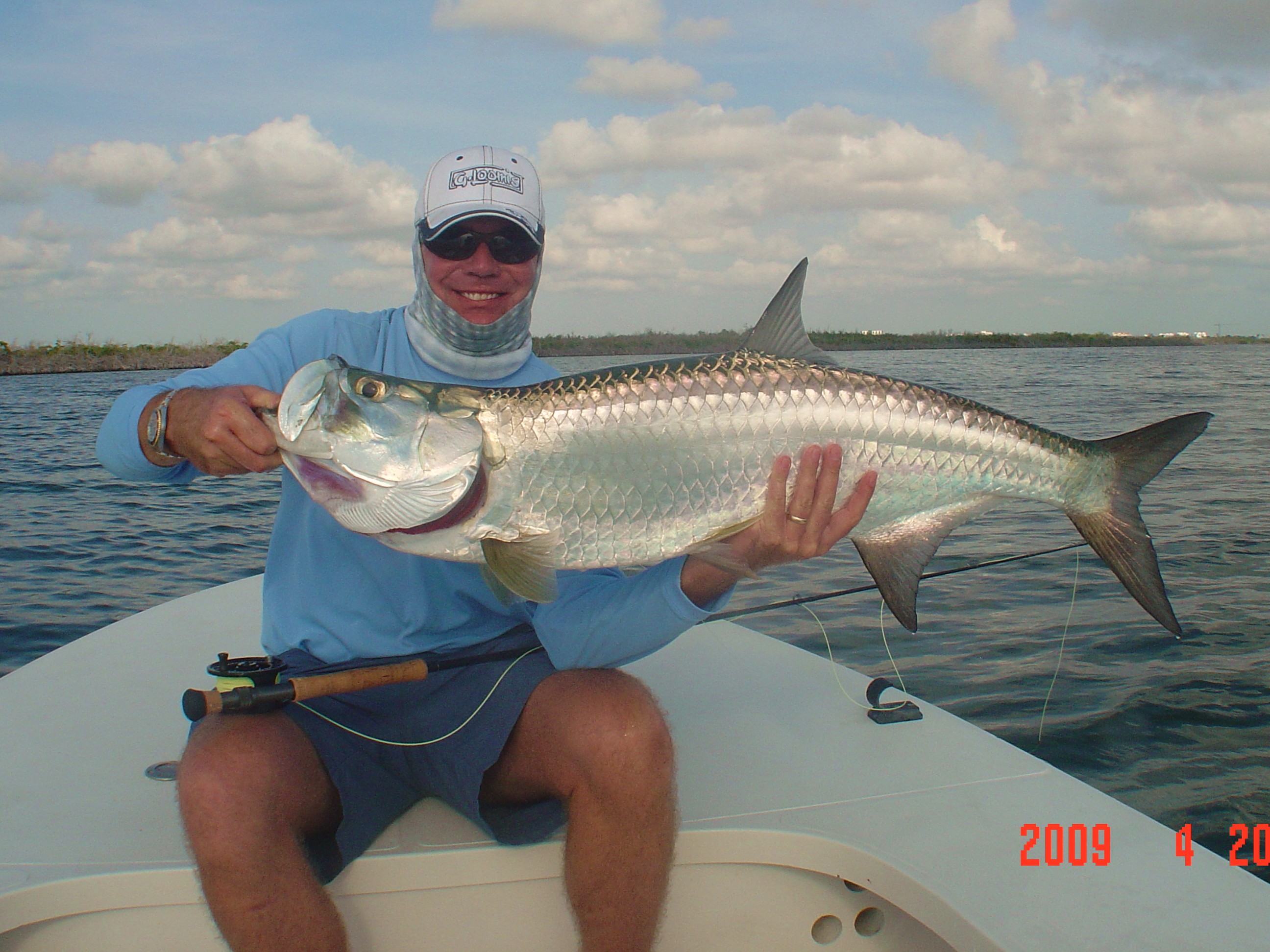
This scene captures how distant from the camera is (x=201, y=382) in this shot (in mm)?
2387

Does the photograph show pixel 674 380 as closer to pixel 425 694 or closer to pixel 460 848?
pixel 425 694

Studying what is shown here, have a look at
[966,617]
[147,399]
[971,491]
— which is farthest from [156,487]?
[971,491]

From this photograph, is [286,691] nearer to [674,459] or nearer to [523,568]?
[523,568]

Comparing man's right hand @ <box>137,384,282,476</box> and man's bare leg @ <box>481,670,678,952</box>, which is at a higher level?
man's right hand @ <box>137,384,282,476</box>

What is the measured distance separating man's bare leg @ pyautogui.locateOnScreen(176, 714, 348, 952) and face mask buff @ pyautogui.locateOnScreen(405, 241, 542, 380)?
131 centimetres

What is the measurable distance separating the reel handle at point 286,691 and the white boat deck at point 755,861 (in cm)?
39

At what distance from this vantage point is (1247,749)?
495 centimetres

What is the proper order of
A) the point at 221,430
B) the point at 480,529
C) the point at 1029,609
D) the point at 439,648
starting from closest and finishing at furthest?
the point at 221,430
the point at 480,529
the point at 439,648
the point at 1029,609

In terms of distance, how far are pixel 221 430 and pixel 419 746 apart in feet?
3.22

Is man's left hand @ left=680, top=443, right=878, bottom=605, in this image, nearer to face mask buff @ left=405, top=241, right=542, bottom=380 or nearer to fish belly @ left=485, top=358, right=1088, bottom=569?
fish belly @ left=485, top=358, right=1088, bottom=569

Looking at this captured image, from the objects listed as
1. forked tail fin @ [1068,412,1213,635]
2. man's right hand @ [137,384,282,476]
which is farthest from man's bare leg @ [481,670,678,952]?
forked tail fin @ [1068,412,1213,635]

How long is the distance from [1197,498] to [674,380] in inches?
477

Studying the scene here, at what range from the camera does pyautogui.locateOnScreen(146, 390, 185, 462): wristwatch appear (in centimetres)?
218
